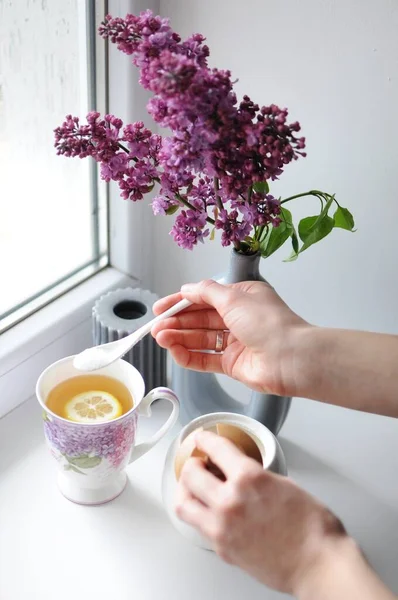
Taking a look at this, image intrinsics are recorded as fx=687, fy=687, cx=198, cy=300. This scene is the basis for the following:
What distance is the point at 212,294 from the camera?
2.12ft

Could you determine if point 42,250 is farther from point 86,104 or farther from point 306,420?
point 306,420

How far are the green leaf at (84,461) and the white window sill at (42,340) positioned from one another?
18cm

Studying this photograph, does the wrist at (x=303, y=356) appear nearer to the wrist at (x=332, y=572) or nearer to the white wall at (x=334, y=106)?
the wrist at (x=332, y=572)

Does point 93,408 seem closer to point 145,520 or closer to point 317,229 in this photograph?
point 145,520

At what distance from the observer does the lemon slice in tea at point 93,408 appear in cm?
68

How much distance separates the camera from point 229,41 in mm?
798

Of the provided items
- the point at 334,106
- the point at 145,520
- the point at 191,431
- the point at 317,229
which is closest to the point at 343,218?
the point at 317,229

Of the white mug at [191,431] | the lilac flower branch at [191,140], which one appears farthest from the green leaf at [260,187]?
the white mug at [191,431]

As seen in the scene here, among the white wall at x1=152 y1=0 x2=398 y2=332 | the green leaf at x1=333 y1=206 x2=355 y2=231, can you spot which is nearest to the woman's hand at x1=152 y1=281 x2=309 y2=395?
the green leaf at x1=333 y1=206 x2=355 y2=231

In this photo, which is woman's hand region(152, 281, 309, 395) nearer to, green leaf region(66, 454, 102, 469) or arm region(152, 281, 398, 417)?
arm region(152, 281, 398, 417)

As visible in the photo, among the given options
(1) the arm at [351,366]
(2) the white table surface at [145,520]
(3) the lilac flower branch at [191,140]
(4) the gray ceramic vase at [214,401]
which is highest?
(3) the lilac flower branch at [191,140]

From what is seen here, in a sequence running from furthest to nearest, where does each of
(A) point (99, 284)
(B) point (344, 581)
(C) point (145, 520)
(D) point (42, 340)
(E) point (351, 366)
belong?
(A) point (99, 284), (D) point (42, 340), (C) point (145, 520), (E) point (351, 366), (B) point (344, 581)

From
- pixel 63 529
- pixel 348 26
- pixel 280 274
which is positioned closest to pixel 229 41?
pixel 348 26

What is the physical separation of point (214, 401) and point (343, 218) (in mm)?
265
